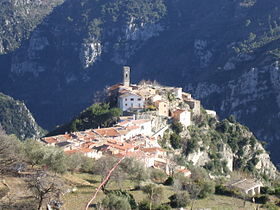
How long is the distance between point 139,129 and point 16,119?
241 feet

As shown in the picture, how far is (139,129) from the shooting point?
6469cm

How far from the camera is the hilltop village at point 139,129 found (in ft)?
174

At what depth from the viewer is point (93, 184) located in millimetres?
39438

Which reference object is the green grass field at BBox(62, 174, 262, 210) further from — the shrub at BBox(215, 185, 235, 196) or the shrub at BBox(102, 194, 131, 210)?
the shrub at BBox(102, 194, 131, 210)

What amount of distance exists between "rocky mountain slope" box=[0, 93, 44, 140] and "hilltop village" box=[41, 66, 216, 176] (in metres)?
50.4

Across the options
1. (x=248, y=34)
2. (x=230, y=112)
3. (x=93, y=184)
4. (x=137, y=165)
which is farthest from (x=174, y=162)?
(x=248, y=34)

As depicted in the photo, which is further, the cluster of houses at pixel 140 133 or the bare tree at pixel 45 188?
the cluster of houses at pixel 140 133

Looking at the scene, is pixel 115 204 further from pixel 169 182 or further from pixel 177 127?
pixel 177 127

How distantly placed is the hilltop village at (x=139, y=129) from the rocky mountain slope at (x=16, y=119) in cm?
5038

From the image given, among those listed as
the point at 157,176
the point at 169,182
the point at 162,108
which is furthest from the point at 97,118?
the point at 169,182

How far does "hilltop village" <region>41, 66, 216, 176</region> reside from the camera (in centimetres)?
5306

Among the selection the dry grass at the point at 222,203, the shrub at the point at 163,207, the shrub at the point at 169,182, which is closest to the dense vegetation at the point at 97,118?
the shrub at the point at 169,182

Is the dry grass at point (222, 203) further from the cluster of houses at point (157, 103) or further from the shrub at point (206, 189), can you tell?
the cluster of houses at point (157, 103)

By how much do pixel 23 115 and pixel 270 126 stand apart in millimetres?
56125
